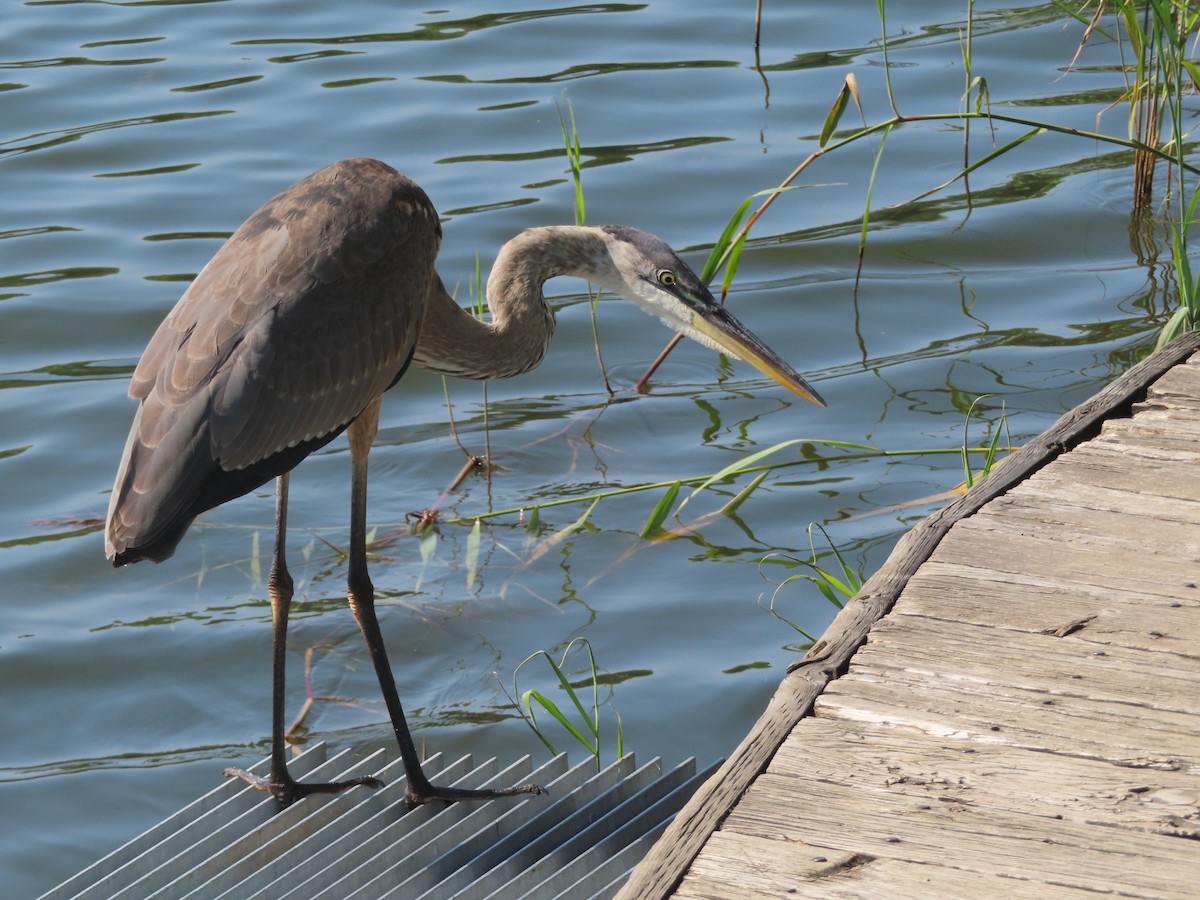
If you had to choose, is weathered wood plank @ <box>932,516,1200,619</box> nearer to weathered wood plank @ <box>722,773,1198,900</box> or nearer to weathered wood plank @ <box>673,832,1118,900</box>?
weathered wood plank @ <box>722,773,1198,900</box>

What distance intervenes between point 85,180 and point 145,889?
5.87 metres

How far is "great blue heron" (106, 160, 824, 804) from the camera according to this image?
362 centimetres

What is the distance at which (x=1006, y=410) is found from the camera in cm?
612

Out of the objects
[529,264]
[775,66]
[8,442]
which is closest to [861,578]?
[529,264]

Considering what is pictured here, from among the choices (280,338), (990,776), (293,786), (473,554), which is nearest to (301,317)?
→ (280,338)

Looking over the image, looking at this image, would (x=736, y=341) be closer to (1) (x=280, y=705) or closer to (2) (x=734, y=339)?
(2) (x=734, y=339)

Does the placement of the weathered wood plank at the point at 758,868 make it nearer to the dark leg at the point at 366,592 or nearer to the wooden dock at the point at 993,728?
the wooden dock at the point at 993,728

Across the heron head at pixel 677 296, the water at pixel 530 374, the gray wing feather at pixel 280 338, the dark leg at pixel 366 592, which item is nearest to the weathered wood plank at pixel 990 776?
the dark leg at pixel 366 592

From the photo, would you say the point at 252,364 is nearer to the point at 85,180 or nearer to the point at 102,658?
the point at 102,658

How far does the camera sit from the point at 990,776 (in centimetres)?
263

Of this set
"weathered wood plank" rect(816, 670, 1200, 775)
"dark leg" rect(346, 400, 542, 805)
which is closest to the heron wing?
"dark leg" rect(346, 400, 542, 805)

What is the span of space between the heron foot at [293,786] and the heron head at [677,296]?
1.70m

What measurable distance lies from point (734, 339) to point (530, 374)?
2208 mm

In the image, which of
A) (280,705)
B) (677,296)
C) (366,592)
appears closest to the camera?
(280,705)
